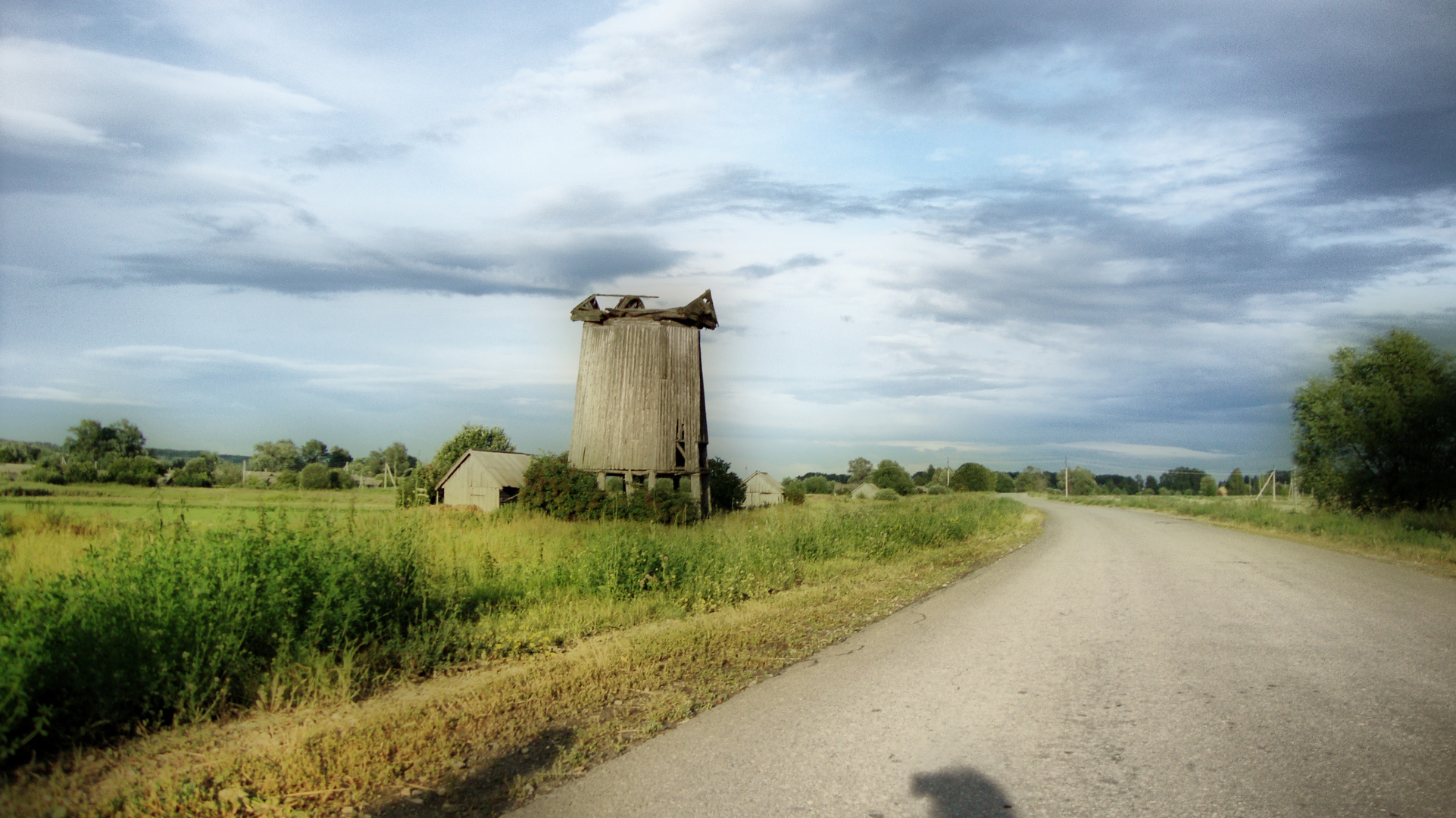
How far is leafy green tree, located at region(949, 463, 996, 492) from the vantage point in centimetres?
10519

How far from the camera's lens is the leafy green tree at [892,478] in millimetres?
83875

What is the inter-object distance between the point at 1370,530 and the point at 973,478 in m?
88.7

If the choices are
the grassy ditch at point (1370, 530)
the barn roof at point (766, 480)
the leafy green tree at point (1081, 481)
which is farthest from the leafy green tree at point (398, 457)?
the leafy green tree at point (1081, 481)

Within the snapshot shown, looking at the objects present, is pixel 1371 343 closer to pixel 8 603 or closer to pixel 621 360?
pixel 621 360

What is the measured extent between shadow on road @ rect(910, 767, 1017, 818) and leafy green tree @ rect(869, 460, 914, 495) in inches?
3108

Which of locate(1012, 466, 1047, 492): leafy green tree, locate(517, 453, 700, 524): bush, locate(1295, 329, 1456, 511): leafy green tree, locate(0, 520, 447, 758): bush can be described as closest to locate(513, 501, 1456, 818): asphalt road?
locate(0, 520, 447, 758): bush

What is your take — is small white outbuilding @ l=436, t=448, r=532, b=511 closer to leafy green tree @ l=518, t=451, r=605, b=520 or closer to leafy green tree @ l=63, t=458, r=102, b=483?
leafy green tree @ l=518, t=451, r=605, b=520

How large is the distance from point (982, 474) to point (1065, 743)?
10926 cm

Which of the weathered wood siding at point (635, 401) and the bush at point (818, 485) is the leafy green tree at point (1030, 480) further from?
the weathered wood siding at point (635, 401)

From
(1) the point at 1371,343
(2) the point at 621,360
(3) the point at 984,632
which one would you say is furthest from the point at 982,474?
(3) the point at 984,632

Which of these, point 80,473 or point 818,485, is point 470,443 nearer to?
point 80,473

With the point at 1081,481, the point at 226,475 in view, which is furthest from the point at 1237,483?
the point at 226,475

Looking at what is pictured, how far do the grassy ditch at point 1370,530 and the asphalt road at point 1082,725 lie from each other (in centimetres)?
897

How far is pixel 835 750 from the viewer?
4.60 m
